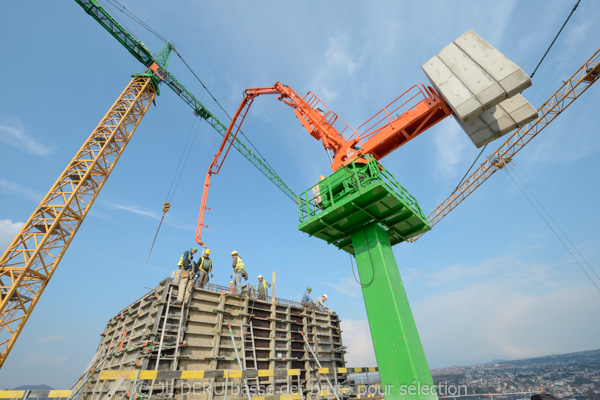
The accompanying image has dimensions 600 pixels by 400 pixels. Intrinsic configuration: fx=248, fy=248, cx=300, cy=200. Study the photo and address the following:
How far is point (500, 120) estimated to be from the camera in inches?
314

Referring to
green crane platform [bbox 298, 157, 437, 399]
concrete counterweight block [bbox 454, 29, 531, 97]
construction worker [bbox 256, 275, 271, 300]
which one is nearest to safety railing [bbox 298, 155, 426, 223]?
green crane platform [bbox 298, 157, 437, 399]

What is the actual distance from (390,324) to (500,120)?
7262mm

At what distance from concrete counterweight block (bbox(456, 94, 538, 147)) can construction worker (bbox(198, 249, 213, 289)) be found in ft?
39.7

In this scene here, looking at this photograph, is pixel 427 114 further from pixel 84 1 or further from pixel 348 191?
pixel 84 1

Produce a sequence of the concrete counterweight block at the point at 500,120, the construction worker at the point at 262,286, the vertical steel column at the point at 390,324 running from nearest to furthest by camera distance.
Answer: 1. the vertical steel column at the point at 390,324
2. the concrete counterweight block at the point at 500,120
3. the construction worker at the point at 262,286

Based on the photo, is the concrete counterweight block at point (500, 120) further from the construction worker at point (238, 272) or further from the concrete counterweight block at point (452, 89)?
the construction worker at point (238, 272)

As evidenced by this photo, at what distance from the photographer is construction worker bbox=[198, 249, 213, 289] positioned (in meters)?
11.3

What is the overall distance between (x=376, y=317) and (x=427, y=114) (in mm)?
7102

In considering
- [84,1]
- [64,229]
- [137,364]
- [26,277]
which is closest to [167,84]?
[84,1]

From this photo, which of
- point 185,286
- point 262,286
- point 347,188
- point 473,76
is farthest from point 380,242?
point 262,286

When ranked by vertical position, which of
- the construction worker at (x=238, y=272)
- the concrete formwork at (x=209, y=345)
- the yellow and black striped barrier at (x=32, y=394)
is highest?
the construction worker at (x=238, y=272)

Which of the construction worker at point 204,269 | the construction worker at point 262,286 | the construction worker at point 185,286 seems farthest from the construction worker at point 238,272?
the construction worker at point 185,286

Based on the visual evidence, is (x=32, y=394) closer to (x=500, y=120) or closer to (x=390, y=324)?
(x=390, y=324)

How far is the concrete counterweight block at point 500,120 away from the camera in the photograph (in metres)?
7.70
